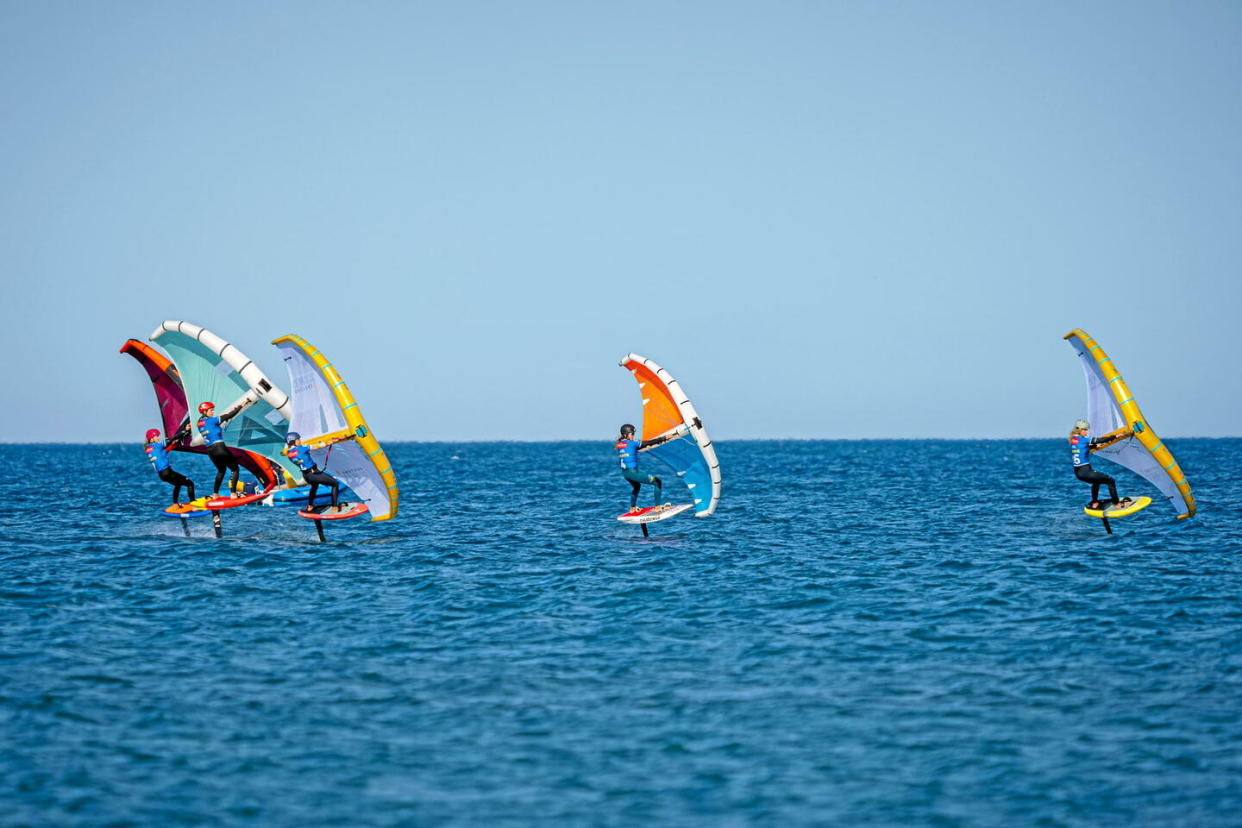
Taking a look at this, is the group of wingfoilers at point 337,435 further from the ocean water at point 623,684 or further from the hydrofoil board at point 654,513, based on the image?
the ocean water at point 623,684

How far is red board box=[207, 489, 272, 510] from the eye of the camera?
36.7 metres

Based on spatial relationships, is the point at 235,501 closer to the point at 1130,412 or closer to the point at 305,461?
the point at 305,461

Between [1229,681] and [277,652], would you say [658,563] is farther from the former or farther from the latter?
[1229,681]

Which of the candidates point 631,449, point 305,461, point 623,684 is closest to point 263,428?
point 305,461

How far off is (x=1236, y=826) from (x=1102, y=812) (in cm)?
136

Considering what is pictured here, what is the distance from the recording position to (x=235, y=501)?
121ft

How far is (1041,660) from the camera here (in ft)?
67.7

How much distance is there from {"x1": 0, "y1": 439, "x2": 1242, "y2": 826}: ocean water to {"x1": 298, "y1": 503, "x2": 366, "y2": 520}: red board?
48.2 inches

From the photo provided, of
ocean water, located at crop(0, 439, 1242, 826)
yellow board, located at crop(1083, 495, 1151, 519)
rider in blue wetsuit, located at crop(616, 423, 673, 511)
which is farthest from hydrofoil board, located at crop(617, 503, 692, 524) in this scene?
yellow board, located at crop(1083, 495, 1151, 519)

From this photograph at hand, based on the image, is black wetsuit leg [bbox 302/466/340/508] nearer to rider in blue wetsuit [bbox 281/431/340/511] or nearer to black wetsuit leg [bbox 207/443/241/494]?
rider in blue wetsuit [bbox 281/431/340/511]

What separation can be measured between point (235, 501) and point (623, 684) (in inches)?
853

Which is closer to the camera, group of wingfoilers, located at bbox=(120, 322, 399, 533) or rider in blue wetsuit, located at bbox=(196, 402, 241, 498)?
group of wingfoilers, located at bbox=(120, 322, 399, 533)

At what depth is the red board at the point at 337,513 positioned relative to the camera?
1374 inches

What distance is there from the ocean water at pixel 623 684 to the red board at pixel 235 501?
136 cm
